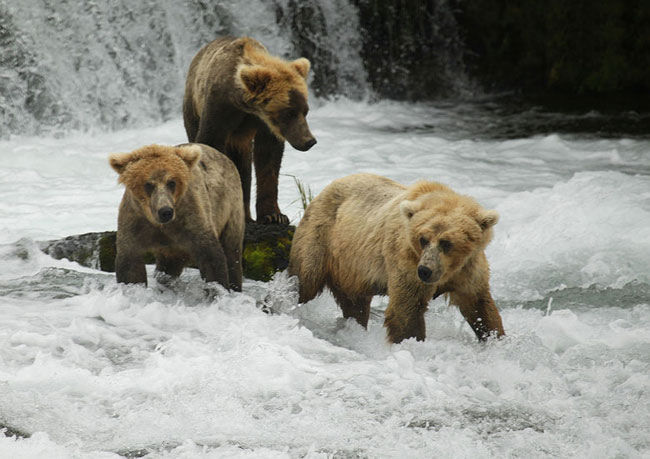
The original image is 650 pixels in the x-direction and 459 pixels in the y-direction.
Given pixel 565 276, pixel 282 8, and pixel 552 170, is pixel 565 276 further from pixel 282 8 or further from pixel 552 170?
pixel 282 8

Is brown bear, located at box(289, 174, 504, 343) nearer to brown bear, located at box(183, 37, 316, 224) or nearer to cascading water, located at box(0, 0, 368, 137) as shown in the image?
brown bear, located at box(183, 37, 316, 224)

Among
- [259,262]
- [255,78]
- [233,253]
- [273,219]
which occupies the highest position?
[255,78]

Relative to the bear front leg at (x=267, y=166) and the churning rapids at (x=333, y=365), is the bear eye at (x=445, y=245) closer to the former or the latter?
the churning rapids at (x=333, y=365)

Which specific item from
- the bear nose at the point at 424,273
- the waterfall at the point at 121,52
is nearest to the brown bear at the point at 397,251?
the bear nose at the point at 424,273

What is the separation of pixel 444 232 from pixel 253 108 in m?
2.53

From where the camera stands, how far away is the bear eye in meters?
4.45

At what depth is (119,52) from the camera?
13.3 m

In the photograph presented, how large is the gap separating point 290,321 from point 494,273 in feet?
7.50

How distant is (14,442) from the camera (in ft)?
12.0

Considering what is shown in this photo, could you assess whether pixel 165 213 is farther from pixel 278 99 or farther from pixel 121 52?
pixel 121 52

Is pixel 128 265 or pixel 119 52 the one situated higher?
pixel 119 52

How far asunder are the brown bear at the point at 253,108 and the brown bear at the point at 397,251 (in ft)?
3.72

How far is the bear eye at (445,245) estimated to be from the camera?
445cm

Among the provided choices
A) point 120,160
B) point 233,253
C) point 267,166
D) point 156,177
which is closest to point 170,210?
point 156,177
